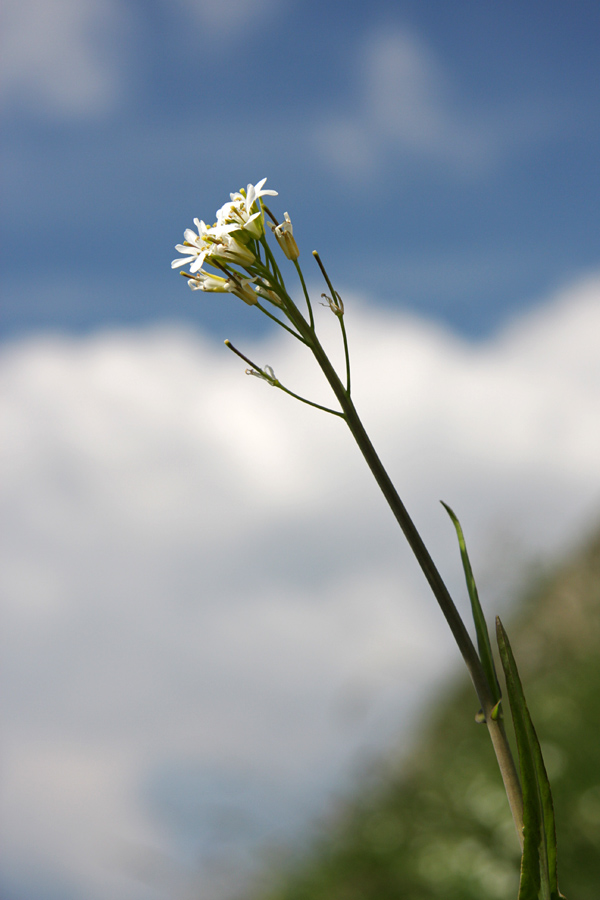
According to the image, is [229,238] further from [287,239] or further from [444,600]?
[444,600]

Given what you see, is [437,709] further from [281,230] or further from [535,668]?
[281,230]

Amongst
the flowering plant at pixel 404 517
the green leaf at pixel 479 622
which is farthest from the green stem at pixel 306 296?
the green leaf at pixel 479 622

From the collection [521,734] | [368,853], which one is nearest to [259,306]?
[521,734]

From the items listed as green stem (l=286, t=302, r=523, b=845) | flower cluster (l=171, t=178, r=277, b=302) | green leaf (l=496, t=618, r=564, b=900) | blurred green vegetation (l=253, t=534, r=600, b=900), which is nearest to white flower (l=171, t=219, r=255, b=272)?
flower cluster (l=171, t=178, r=277, b=302)

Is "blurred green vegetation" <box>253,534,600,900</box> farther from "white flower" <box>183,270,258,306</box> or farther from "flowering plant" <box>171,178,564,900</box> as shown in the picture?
"white flower" <box>183,270,258,306</box>

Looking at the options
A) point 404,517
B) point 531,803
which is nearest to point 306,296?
point 404,517

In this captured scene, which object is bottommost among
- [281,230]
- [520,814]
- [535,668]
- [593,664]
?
[520,814]

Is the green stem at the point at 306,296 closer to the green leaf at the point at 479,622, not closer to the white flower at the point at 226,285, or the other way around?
the white flower at the point at 226,285
